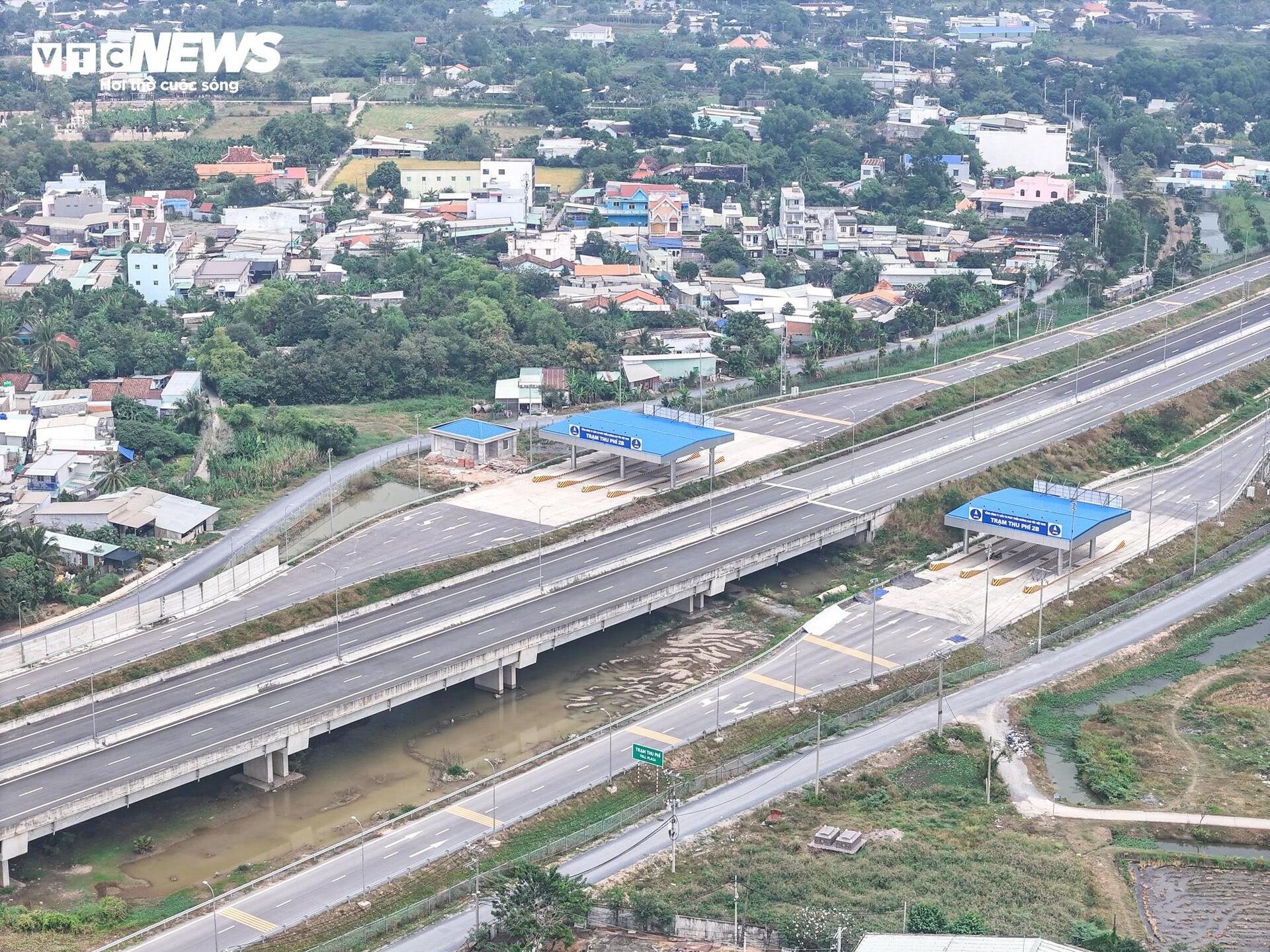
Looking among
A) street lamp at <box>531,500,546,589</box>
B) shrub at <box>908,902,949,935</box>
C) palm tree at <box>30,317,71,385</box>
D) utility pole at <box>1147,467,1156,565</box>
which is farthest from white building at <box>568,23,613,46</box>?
shrub at <box>908,902,949,935</box>

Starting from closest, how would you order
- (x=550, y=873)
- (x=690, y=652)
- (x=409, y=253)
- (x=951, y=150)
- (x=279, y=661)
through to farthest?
(x=550, y=873) → (x=279, y=661) → (x=690, y=652) → (x=409, y=253) → (x=951, y=150)

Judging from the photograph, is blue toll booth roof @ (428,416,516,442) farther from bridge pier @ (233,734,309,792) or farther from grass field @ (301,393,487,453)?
bridge pier @ (233,734,309,792)

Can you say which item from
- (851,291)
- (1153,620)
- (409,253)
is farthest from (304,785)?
(851,291)

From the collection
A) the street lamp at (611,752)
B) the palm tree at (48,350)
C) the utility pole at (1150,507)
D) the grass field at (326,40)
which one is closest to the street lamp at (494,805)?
the street lamp at (611,752)

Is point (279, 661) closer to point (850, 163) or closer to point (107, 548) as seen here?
point (107, 548)

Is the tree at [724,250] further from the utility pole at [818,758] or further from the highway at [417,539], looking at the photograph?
the utility pole at [818,758]

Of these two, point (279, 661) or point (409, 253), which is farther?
point (409, 253)
